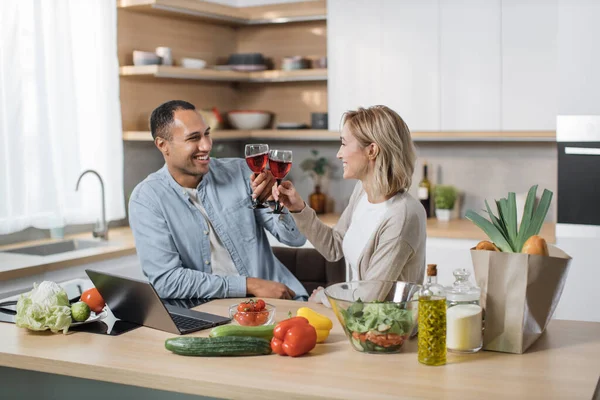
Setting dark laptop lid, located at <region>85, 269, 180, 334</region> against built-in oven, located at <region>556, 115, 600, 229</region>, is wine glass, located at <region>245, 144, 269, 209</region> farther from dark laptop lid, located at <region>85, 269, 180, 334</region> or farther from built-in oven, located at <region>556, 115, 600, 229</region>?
built-in oven, located at <region>556, 115, 600, 229</region>

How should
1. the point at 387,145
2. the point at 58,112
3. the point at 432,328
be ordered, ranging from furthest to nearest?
the point at 58,112 < the point at 387,145 < the point at 432,328

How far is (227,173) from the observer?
3.29 metres

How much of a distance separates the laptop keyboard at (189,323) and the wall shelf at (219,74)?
2.36 meters

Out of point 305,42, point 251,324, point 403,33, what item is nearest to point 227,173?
point 251,324

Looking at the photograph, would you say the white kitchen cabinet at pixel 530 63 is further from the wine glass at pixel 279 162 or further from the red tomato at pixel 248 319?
the red tomato at pixel 248 319

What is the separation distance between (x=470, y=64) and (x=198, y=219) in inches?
83.2

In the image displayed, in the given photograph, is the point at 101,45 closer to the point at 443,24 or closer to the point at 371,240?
the point at 443,24

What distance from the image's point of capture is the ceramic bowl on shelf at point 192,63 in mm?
4789

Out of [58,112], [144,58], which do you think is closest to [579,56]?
[144,58]

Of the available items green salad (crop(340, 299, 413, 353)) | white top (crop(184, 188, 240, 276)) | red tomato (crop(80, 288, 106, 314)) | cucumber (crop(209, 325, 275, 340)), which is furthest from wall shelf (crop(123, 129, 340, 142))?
green salad (crop(340, 299, 413, 353))

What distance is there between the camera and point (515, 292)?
197cm

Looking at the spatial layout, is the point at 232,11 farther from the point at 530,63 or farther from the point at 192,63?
the point at 530,63

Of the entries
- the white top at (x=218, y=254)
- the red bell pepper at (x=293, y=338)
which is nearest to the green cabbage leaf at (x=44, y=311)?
the red bell pepper at (x=293, y=338)

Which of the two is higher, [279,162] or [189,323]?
[279,162]
